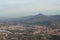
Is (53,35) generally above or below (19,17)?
below

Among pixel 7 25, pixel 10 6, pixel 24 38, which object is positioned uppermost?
pixel 10 6

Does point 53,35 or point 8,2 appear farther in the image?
point 8,2

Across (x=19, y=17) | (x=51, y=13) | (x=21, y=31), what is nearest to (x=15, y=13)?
(x=19, y=17)

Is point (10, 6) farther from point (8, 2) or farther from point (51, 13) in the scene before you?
point (51, 13)

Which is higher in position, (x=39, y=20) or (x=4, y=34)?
(x=39, y=20)

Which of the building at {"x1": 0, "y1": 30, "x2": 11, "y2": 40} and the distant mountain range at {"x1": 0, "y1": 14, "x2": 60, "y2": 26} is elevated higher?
the distant mountain range at {"x1": 0, "y1": 14, "x2": 60, "y2": 26}

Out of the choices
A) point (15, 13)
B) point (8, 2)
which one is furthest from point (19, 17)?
point (8, 2)

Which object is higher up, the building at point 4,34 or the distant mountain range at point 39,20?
the distant mountain range at point 39,20

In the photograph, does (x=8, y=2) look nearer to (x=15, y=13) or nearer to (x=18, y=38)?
(x=15, y=13)

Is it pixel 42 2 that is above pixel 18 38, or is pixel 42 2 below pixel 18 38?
above
